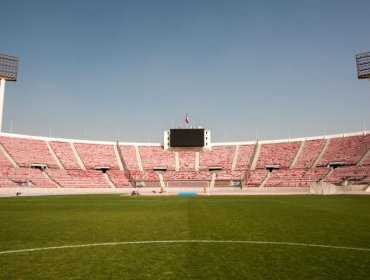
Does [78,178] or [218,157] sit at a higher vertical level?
[218,157]

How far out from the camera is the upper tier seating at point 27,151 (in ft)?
204

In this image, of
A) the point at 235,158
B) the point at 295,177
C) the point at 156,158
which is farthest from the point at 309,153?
the point at 156,158

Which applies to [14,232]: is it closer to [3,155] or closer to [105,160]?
[3,155]

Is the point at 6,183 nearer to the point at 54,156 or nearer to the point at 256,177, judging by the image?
the point at 54,156

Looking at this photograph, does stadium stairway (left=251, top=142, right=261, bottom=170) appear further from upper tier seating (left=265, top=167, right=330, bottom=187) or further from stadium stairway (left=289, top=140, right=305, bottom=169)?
stadium stairway (left=289, top=140, right=305, bottom=169)

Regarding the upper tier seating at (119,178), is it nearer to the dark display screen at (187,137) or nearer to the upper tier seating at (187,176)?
the upper tier seating at (187,176)

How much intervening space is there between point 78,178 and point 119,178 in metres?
9.08

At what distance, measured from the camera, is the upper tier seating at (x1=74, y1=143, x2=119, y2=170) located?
7219cm

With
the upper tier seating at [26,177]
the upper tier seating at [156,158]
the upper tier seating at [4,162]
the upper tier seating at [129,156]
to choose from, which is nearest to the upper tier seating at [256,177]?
the upper tier seating at [156,158]

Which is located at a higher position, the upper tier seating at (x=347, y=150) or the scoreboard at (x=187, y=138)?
the scoreboard at (x=187, y=138)

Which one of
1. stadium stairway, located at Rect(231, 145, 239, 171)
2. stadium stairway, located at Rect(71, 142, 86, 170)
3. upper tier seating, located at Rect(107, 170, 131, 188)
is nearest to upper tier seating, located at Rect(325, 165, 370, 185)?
stadium stairway, located at Rect(231, 145, 239, 171)

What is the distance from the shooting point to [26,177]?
57312mm

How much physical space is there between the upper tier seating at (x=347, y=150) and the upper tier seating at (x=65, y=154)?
54.1 meters

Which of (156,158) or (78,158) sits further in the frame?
(156,158)
